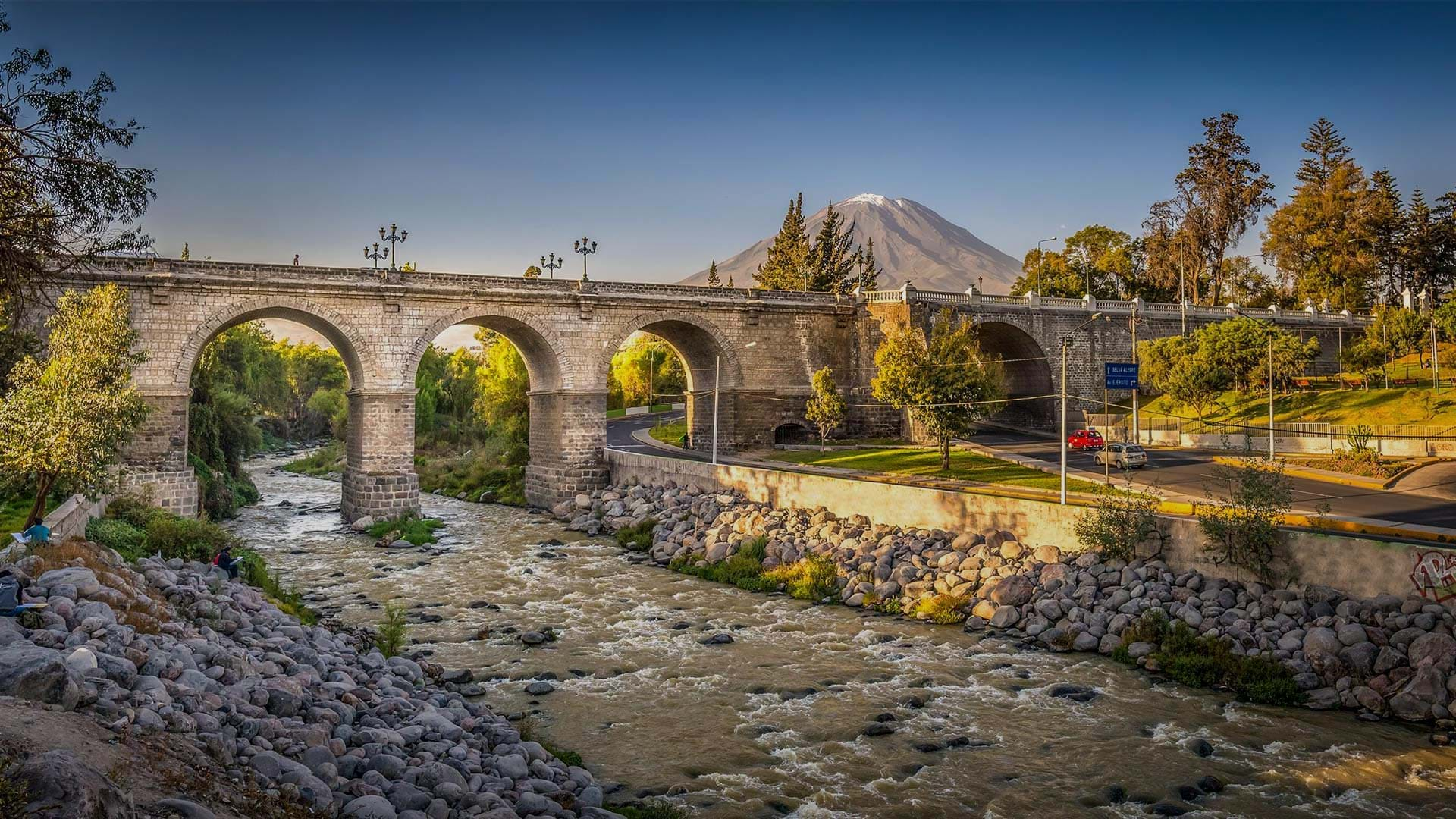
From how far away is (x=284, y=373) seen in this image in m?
83.6

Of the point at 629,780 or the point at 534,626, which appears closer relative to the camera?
the point at 629,780

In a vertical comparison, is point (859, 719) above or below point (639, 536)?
below

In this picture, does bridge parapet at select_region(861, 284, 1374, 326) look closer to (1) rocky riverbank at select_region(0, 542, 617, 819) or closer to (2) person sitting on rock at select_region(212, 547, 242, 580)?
(2) person sitting on rock at select_region(212, 547, 242, 580)

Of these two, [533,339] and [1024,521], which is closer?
[1024,521]

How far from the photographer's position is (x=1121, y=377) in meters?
42.2

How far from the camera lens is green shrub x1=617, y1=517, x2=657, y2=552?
33000mm

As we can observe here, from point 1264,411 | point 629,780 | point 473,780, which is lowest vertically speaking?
point 629,780

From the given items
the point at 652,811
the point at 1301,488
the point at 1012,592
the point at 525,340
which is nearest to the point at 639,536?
the point at 525,340

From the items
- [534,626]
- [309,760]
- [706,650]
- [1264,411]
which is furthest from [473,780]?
[1264,411]

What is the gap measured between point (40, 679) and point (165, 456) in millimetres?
29135

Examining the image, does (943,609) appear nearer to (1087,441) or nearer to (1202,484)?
(1202,484)

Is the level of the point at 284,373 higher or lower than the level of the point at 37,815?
higher

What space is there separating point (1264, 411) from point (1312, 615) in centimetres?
3170

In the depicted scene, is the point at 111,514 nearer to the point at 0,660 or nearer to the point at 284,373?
the point at 0,660
